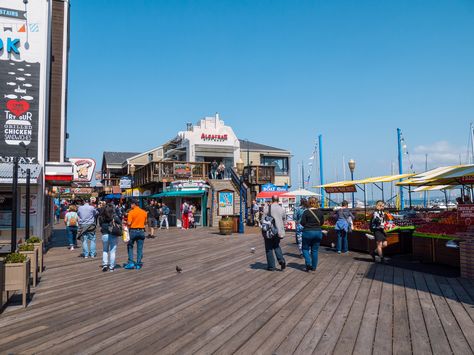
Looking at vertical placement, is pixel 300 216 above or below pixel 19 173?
below

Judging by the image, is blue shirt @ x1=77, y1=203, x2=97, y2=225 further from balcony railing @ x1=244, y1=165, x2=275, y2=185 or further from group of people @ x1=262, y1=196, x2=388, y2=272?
balcony railing @ x1=244, y1=165, x2=275, y2=185

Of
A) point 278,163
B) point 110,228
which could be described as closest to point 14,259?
point 110,228

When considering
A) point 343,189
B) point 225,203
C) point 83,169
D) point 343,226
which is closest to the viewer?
point 343,226

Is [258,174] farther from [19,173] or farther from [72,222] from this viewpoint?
[19,173]

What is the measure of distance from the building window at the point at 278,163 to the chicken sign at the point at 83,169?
901 inches

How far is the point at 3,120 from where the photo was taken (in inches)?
535

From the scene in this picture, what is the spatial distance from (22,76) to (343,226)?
12468 millimetres

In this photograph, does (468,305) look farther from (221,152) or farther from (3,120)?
(221,152)

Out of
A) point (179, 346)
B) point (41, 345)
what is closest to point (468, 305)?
point (179, 346)

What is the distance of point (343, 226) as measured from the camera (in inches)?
445

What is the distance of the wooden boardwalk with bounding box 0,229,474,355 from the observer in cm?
432

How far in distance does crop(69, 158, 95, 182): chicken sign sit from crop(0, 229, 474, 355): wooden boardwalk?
253 inches

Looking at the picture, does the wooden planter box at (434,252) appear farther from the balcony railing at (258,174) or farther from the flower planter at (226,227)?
the balcony railing at (258,174)

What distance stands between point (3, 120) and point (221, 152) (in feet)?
60.0
